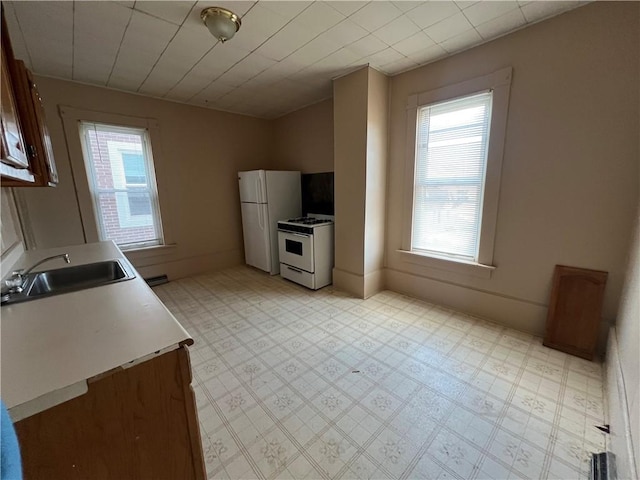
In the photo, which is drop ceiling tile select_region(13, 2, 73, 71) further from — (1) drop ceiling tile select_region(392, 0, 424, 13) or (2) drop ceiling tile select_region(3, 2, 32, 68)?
(1) drop ceiling tile select_region(392, 0, 424, 13)

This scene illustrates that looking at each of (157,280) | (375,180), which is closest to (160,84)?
(157,280)

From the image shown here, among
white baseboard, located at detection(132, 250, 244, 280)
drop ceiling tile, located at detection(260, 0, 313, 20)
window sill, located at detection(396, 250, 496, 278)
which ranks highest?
drop ceiling tile, located at detection(260, 0, 313, 20)

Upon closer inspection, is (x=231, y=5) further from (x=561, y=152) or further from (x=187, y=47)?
(x=561, y=152)

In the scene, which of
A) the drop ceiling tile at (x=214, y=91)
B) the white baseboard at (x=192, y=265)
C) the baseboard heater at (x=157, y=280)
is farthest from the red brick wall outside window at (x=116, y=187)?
the drop ceiling tile at (x=214, y=91)

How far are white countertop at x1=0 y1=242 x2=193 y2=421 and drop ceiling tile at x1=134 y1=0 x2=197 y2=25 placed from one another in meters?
1.87

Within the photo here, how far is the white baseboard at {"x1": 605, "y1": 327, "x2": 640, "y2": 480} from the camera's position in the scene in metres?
1.10

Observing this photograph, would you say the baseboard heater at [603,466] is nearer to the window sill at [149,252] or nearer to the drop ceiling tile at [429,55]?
the drop ceiling tile at [429,55]

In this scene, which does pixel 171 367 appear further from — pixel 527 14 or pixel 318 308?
pixel 527 14

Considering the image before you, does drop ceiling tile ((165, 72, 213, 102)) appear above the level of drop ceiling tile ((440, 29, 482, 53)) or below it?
above

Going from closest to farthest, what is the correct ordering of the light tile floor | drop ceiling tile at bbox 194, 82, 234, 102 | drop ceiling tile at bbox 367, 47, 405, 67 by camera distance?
the light tile floor
drop ceiling tile at bbox 367, 47, 405, 67
drop ceiling tile at bbox 194, 82, 234, 102

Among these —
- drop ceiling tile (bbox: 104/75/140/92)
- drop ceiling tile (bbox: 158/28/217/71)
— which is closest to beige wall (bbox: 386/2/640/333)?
drop ceiling tile (bbox: 158/28/217/71)

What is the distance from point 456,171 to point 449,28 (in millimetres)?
1189

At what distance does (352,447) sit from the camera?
4.53ft

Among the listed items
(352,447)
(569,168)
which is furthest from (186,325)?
(569,168)
